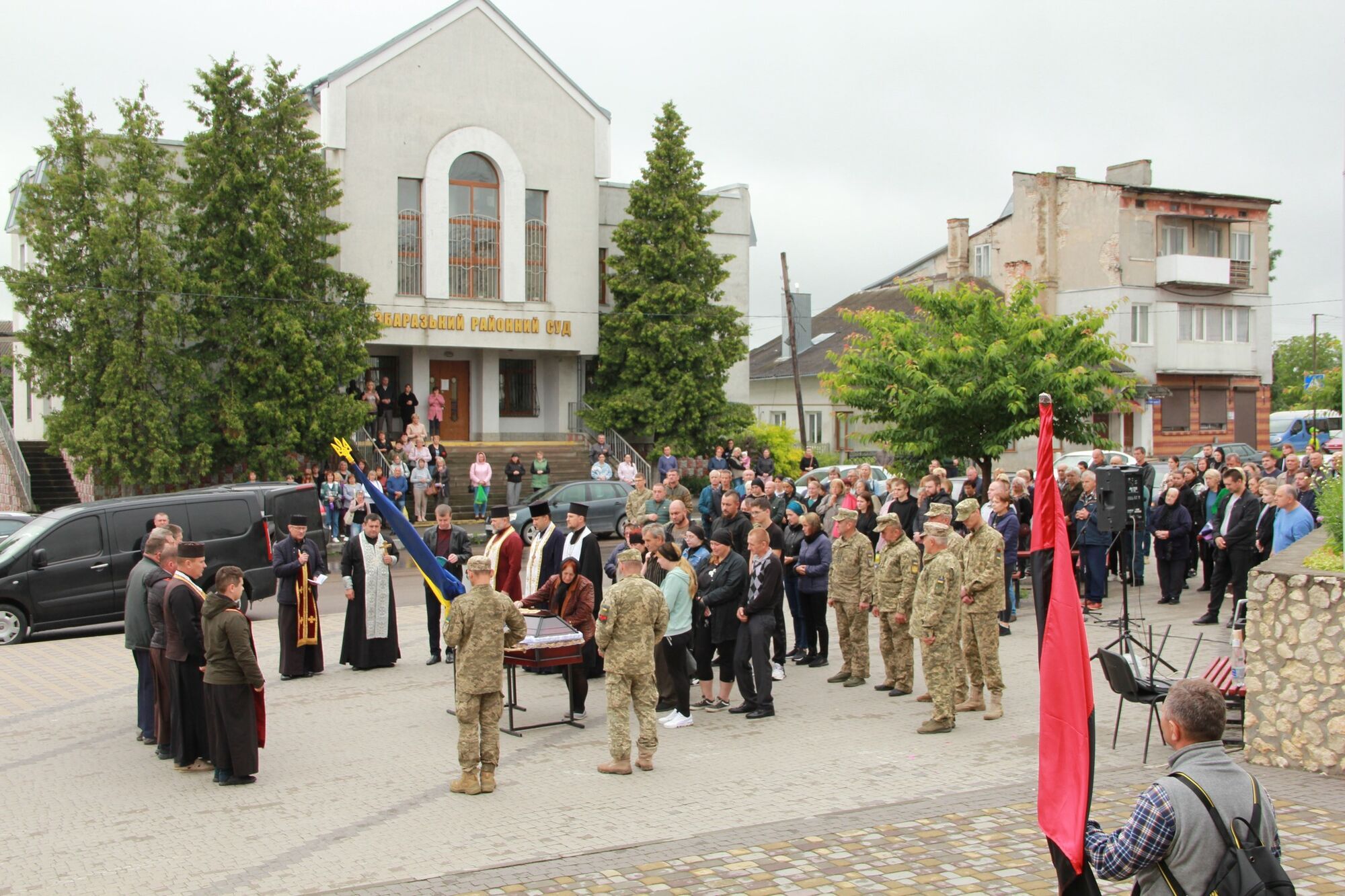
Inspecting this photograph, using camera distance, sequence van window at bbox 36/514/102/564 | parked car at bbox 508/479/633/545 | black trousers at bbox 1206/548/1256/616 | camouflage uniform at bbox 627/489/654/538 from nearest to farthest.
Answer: black trousers at bbox 1206/548/1256/616 < van window at bbox 36/514/102/564 < camouflage uniform at bbox 627/489/654/538 < parked car at bbox 508/479/633/545

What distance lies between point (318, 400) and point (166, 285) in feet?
13.4

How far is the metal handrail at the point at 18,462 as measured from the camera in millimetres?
29359

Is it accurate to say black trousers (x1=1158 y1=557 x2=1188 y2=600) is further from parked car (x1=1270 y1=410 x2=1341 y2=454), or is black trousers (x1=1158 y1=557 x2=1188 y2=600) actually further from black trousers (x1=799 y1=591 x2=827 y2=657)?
parked car (x1=1270 y1=410 x2=1341 y2=454)

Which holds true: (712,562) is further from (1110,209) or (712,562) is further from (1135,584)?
(1110,209)

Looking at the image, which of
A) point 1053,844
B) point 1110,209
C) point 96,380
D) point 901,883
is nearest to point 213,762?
point 901,883

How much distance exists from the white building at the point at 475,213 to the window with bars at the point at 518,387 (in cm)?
4

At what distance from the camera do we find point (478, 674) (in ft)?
28.5

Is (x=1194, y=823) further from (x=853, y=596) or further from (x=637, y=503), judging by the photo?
(x=637, y=503)

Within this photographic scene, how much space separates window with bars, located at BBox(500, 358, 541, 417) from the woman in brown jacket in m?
24.6

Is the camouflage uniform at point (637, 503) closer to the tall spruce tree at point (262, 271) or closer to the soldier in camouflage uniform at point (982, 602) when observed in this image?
the soldier in camouflage uniform at point (982, 602)

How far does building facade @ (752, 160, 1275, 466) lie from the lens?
45.9 m

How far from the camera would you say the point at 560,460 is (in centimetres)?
3394

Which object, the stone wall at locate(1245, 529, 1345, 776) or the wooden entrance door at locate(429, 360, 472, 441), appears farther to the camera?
the wooden entrance door at locate(429, 360, 472, 441)

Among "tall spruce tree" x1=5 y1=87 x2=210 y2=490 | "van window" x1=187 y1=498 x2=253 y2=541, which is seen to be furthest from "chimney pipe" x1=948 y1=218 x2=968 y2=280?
"van window" x1=187 y1=498 x2=253 y2=541
